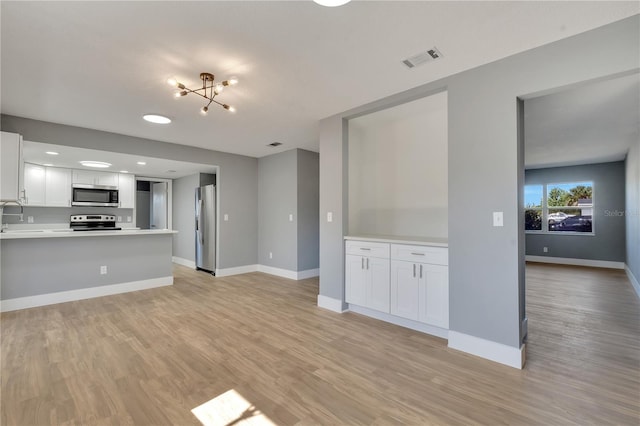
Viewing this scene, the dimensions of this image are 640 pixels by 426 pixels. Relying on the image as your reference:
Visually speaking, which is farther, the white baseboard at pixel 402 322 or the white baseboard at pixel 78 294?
the white baseboard at pixel 78 294

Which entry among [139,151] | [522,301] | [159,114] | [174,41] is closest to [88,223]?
[139,151]

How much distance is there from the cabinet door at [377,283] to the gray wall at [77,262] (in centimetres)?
369

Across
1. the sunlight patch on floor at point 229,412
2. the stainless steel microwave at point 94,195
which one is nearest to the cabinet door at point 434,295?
the sunlight patch on floor at point 229,412

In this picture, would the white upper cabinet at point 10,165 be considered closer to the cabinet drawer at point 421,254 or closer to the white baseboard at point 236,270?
the white baseboard at point 236,270

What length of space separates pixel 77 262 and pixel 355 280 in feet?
13.3

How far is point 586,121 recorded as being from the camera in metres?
4.06

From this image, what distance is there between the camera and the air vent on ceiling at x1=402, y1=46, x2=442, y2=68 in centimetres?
232

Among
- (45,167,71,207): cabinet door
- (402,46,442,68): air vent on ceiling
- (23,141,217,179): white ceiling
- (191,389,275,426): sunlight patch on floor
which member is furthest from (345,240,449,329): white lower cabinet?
(45,167,71,207): cabinet door

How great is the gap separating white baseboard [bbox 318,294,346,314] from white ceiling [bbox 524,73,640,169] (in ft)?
10.4

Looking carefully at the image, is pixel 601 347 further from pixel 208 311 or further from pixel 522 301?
pixel 208 311

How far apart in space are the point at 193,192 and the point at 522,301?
6.57 m

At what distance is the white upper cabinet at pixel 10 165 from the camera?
3.42 metres

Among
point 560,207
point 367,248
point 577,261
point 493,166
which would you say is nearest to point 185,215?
point 367,248

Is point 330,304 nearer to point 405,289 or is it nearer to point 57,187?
point 405,289
